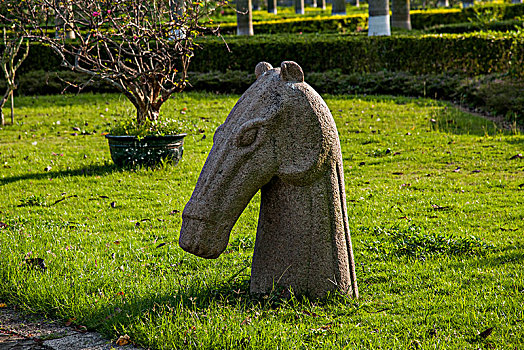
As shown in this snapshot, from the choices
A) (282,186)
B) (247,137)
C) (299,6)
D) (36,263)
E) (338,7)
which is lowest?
(36,263)

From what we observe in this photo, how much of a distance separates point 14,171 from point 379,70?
9503 mm

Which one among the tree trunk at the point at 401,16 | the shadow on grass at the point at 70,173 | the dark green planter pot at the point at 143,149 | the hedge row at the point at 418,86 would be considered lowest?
the shadow on grass at the point at 70,173

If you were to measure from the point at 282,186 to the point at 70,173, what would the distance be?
5758mm

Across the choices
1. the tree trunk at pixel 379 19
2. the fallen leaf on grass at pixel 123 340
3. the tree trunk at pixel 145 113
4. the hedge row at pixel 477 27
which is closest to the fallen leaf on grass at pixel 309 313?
the fallen leaf on grass at pixel 123 340

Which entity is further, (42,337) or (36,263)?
(36,263)

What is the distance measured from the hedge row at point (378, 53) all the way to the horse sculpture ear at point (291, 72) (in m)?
10.2

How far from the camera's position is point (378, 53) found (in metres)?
15.3

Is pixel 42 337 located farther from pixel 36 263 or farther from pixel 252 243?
pixel 252 243

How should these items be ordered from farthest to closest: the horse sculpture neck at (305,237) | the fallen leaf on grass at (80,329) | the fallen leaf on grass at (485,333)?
the fallen leaf on grass at (80,329) → the horse sculpture neck at (305,237) → the fallen leaf on grass at (485,333)

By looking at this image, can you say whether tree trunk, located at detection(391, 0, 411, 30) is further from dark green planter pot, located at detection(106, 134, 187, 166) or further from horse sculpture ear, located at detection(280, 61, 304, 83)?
horse sculpture ear, located at detection(280, 61, 304, 83)

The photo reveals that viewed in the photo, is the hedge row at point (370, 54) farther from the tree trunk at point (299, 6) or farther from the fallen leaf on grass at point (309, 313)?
the tree trunk at point (299, 6)

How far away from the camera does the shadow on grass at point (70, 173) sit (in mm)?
8773

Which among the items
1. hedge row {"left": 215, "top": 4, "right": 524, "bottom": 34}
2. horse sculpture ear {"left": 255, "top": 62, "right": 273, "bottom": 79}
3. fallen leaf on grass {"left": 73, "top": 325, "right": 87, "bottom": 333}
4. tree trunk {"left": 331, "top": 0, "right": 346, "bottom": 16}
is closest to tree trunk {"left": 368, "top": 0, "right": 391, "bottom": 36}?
hedge row {"left": 215, "top": 4, "right": 524, "bottom": 34}

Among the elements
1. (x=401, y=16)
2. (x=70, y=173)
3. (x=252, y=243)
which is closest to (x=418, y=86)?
(x=401, y=16)
